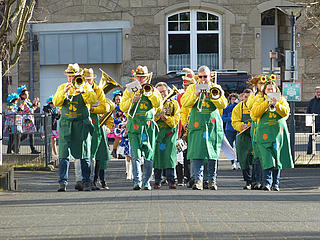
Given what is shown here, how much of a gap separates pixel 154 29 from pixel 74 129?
85.3 ft

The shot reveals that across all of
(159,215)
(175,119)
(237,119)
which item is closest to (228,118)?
(237,119)

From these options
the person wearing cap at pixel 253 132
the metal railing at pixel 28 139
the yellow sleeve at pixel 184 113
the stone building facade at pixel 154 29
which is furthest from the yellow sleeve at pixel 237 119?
the stone building facade at pixel 154 29

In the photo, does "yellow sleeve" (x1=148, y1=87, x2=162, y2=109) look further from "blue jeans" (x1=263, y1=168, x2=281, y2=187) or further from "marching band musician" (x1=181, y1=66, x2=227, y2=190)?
"blue jeans" (x1=263, y1=168, x2=281, y2=187)

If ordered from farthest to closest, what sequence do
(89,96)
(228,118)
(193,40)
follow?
(193,40) → (228,118) → (89,96)

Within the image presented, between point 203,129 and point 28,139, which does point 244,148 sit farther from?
point 28,139

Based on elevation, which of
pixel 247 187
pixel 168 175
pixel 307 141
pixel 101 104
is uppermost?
pixel 101 104


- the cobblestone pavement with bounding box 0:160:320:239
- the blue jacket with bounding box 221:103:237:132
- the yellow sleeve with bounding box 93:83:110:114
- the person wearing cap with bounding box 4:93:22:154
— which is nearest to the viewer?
the cobblestone pavement with bounding box 0:160:320:239

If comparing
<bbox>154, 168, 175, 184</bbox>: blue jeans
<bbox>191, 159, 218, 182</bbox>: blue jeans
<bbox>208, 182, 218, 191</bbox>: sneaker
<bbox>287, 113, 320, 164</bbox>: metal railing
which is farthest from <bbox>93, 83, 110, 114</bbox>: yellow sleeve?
<bbox>287, 113, 320, 164</bbox>: metal railing

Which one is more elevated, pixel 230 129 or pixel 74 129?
pixel 74 129

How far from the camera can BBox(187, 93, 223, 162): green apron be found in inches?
543

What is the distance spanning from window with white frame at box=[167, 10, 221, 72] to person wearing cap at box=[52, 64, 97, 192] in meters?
26.1

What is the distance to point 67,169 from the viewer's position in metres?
13.8

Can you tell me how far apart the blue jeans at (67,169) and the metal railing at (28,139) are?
5.86 meters

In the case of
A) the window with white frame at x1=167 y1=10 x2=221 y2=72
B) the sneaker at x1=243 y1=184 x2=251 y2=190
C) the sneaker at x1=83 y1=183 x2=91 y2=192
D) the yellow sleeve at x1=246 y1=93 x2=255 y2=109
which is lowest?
the sneaker at x1=243 y1=184 x2=251 y2=190
